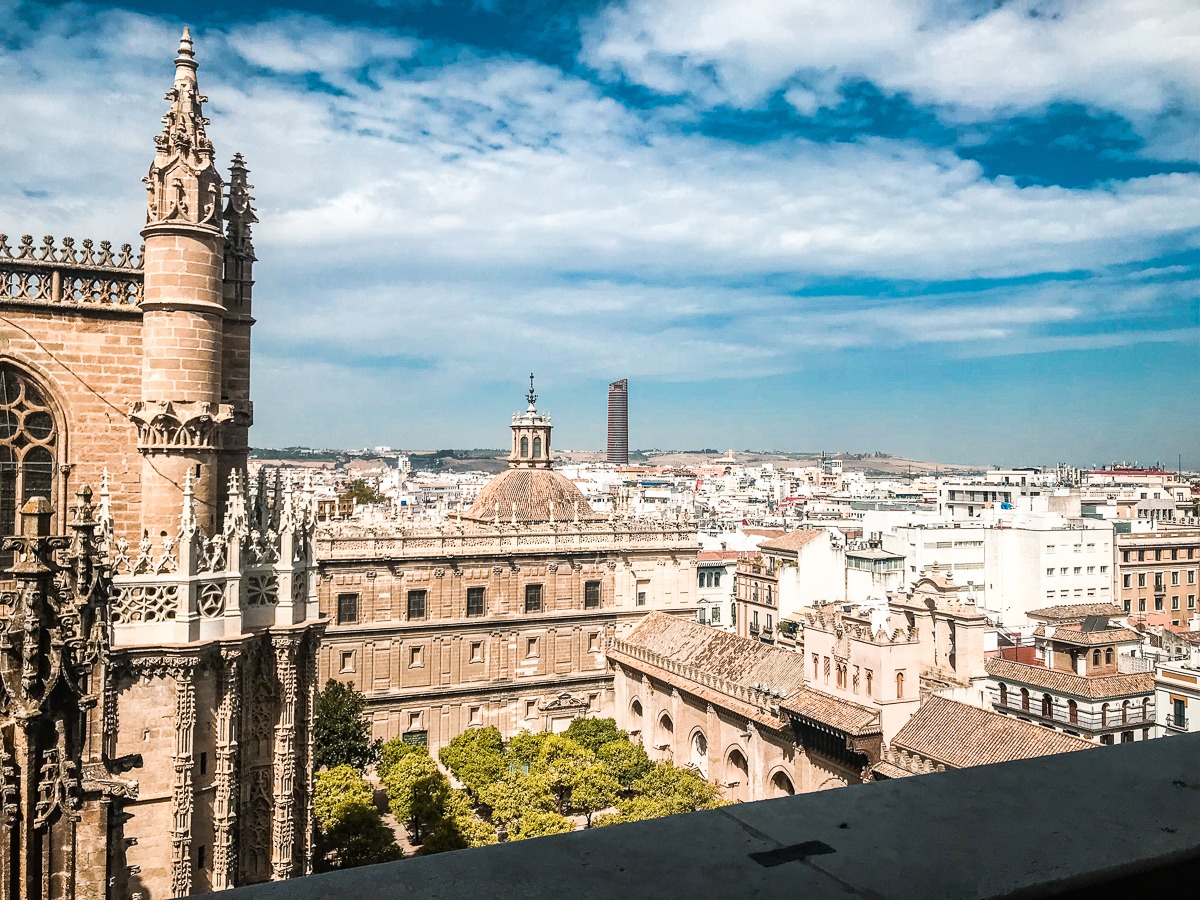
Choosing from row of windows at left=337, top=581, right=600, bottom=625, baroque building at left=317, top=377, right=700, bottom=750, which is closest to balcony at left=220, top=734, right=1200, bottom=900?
baroque building at left=317, top=377, right=700, bottom=750

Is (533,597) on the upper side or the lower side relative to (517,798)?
upper

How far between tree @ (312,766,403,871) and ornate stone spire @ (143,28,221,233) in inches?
602

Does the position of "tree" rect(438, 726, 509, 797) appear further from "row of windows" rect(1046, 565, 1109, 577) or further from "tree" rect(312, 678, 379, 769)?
"row of windows" rect(1046, 565, 1109, 577)

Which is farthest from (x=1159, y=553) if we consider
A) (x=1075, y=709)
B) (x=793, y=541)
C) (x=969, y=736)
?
(x=969, y=736)

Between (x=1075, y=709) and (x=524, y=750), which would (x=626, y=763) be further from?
(x=1075, y=709)

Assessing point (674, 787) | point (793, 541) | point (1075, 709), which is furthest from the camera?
point (793, 541)

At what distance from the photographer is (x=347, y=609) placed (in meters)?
38.9

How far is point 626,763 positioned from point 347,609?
14.0m

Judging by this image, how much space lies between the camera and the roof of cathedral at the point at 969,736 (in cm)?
2205

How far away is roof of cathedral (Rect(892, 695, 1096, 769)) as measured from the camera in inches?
868

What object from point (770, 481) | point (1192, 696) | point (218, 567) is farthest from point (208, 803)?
point (770, 481)

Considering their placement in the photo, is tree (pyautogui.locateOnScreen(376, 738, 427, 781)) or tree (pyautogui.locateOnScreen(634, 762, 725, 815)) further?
tree (pyautogui.locateOnScreen(376, 738, 427, 781))

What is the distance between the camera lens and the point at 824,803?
7.95 feet

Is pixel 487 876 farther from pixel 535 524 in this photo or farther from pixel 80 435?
pixel 535 524
